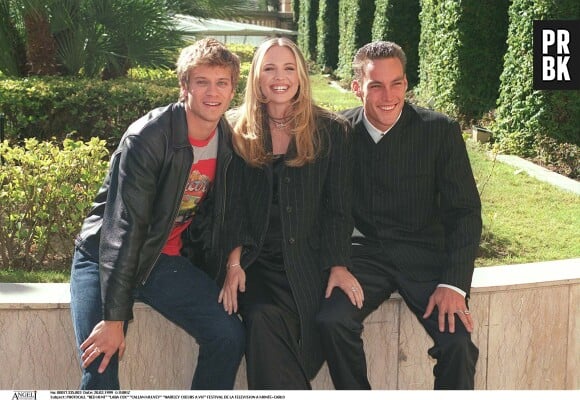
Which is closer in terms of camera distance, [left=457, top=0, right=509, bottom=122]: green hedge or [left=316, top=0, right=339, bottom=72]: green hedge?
[left=457, top=0, right=509, bottom=122]: green hedge

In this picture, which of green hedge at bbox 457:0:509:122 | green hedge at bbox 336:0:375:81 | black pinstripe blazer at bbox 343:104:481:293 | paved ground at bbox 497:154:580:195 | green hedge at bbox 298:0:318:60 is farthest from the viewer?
green hedge at bbox 298:0:318:60

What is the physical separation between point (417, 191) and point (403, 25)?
489 inches

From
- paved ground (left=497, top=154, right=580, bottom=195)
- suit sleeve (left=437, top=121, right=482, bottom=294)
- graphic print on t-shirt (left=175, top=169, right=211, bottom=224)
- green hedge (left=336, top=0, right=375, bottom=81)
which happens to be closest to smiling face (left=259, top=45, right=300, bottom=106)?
graphic print on t-shirt (left=175, top=169, right=211, bottom=224)

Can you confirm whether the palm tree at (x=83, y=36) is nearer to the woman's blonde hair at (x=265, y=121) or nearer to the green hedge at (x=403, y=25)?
the woman's blonde hair at (x=265, y=121)

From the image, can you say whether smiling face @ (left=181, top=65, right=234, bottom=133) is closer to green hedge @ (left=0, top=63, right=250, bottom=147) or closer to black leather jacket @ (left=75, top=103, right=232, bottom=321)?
black leather jacket @ (left=75, top=103, right=232, bottom=321)

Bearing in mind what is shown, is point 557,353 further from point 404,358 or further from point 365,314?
point 365,314

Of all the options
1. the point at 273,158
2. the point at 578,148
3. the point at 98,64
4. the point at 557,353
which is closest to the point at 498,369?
the point at 557,353

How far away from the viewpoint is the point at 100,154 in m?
4.95

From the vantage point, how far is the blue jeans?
3014 millimetres

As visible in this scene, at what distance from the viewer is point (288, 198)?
3.32 m

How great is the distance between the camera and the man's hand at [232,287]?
315 cm

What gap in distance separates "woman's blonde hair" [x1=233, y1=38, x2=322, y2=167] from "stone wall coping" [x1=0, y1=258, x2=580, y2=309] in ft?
2.26

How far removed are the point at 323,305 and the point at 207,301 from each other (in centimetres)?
43

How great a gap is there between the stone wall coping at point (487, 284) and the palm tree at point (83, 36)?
242 inches
